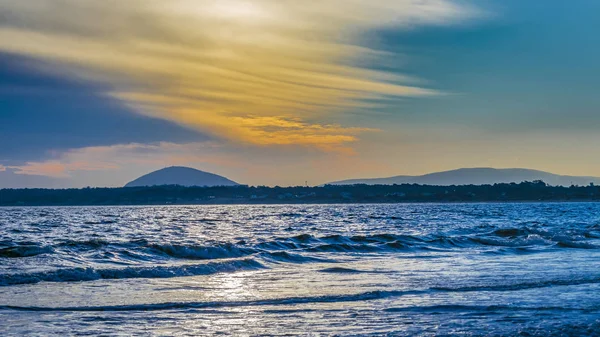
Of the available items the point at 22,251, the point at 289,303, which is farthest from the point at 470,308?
the point at 22,251

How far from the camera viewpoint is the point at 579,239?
45312mm

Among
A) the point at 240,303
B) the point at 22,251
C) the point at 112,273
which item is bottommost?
the point at 240,303

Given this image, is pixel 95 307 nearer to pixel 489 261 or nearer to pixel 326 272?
pixel 326 272

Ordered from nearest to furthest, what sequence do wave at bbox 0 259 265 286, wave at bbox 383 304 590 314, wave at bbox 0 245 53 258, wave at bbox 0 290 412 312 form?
wave at bbox 383 304 590 314, wave at bbox 0 290 412 312, wave at bbox 0 259 265 286, wave at bbox 0 245 53 258

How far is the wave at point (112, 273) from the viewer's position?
22.1 meters

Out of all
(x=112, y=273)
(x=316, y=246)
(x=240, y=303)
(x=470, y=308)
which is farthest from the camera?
(x=316, y=246)

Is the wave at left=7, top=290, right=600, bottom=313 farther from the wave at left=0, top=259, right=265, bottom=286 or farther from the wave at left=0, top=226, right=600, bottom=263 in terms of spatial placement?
the wave at left=0, top=226, right=600, bottom=263

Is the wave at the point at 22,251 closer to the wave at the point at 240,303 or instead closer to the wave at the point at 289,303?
the wave at the point at 289,303

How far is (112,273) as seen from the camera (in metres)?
24.0

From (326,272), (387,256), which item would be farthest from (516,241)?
(326,272)

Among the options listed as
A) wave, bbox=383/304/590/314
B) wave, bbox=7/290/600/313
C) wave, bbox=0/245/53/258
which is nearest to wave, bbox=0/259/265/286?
wave, bbox=7/290/600/313

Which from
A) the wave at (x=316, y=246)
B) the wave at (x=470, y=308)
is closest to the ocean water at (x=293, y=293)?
the wave at (x=470, y=308)

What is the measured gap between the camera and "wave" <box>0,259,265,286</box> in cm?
2212

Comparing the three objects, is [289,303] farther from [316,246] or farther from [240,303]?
[316,246]
